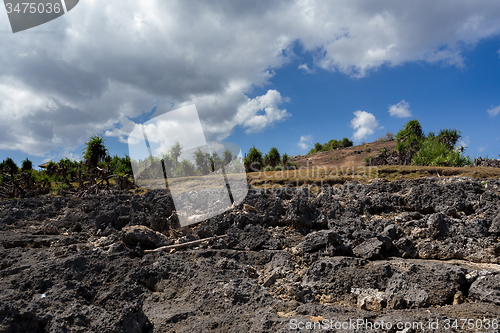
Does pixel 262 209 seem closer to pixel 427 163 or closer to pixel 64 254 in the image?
pixel 64 254

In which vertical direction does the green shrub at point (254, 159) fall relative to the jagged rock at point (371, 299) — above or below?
above

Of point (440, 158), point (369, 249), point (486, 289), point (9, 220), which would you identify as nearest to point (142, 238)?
point (9, 220)

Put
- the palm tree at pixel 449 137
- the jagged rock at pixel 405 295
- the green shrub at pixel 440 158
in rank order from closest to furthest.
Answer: the jagged rock at pixel 405 295, the green shrub at pixel 440 158, the palm tree at pixel 449 137

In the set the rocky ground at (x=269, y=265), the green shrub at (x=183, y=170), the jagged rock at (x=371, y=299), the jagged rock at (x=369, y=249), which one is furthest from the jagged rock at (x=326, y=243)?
the green shrub at (x=183, y=170)

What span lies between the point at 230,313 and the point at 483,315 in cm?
273

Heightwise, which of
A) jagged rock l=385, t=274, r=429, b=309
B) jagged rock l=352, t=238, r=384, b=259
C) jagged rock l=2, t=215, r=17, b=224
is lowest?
jagged rock l=385, t=274, r=429, b=309

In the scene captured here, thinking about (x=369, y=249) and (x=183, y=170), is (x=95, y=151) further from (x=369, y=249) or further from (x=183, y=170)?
(x=369, y=249)

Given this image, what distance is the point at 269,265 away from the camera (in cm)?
441

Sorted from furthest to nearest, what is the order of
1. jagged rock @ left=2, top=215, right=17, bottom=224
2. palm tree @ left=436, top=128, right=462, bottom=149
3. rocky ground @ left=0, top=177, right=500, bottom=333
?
palm tree @ left=436, top=128, right=462, bottom=149 → jagged rock @ left=2, top=215, right=17, bottom=224 → rocky ground @ left=0, top=177, right=500, bottom=333

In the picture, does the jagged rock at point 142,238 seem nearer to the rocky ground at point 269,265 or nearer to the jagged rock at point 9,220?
the rocky ground at point 269,265

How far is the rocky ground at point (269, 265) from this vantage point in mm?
2885

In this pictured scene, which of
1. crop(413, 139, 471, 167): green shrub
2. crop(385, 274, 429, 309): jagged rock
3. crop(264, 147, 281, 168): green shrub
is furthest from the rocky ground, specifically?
crop(264, 147, 281, 168): green shrub

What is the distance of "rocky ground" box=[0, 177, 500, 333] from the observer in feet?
9.46

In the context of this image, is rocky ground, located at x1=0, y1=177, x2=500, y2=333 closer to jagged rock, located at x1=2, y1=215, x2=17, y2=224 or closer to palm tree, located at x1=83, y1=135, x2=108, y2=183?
jagged rock, located at x1=2, y1=215, x2=17, y2=224
